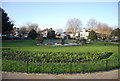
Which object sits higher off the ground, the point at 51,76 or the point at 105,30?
the point at 105,30

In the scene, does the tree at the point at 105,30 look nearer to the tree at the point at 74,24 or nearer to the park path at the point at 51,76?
the tree at the point at 74,24

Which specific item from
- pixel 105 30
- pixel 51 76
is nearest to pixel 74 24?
pixel 105 30

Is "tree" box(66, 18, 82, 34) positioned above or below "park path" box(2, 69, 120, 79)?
above

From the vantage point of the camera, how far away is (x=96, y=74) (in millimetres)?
6426

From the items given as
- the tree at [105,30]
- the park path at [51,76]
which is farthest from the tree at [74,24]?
the park path at [51,76]

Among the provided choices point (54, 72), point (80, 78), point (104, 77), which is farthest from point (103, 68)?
point (54, 72)

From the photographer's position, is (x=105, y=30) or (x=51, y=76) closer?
(x=51, y=76)

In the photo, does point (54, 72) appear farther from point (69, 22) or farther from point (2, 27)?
point (69, 22)

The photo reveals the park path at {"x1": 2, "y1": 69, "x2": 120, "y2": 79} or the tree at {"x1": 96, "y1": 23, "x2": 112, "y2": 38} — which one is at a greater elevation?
the tree at {"x1": 96, "y1": 23, "x2": 112, "y2": 38}

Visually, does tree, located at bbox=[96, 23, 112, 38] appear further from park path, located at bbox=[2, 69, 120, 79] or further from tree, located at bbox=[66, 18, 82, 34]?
park path, located at bbox=[2, 69, 120, 79]

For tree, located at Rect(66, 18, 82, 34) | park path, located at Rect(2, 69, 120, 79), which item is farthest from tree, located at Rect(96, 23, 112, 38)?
park path, located at Rect(2, 69, 120, 79)

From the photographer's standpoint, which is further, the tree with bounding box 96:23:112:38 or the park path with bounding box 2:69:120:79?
the tree with bounding box 96:23:112:38

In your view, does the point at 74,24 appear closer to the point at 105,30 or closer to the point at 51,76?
the point at 105,30

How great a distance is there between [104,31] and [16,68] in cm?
5501
